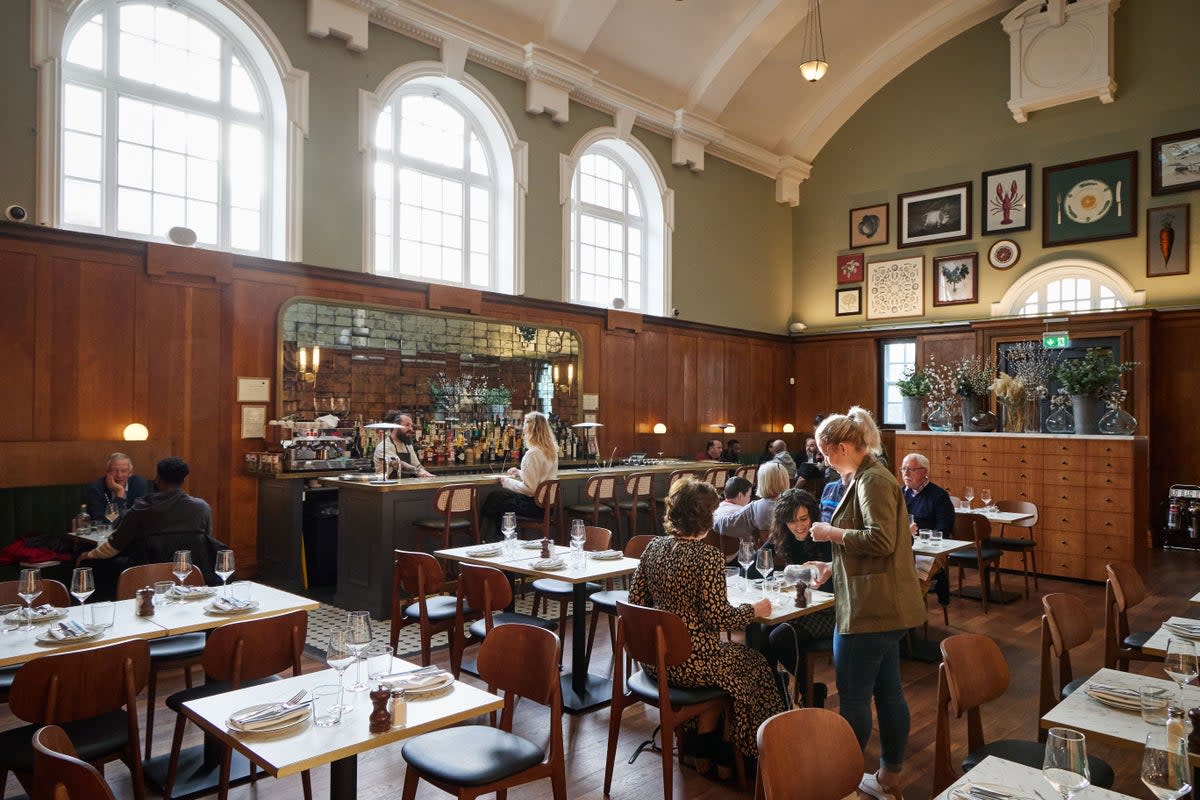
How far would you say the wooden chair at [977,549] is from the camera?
6.74 metres

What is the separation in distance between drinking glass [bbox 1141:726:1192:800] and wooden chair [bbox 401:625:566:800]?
1.74 metres

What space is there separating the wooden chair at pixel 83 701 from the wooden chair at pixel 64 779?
83 centimetres

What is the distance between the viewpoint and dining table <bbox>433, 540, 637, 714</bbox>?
457cm

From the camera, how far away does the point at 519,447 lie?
10.1 meters

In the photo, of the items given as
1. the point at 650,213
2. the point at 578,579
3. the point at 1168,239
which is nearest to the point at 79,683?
the point at 578,579

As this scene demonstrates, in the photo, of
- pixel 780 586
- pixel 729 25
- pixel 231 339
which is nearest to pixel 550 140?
pixel 729 25

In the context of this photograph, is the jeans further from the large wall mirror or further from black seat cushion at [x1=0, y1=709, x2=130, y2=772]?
the large wall mirror

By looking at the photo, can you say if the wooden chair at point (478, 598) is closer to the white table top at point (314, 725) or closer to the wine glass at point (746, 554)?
the wine glass at point (746, 554)

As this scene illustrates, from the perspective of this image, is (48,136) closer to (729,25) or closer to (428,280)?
(428,280)

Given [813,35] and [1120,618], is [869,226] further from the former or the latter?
[1120,618]

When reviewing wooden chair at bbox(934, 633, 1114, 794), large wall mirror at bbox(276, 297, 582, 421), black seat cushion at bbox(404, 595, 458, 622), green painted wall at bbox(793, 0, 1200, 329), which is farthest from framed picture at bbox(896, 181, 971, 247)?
wooden chair at bbox(934, 633, 1114, 794)

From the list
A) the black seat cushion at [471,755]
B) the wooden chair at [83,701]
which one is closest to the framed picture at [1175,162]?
the black seat cushion at [471,755]

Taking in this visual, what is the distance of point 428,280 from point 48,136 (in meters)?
3.99

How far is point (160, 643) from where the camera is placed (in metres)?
4.31
